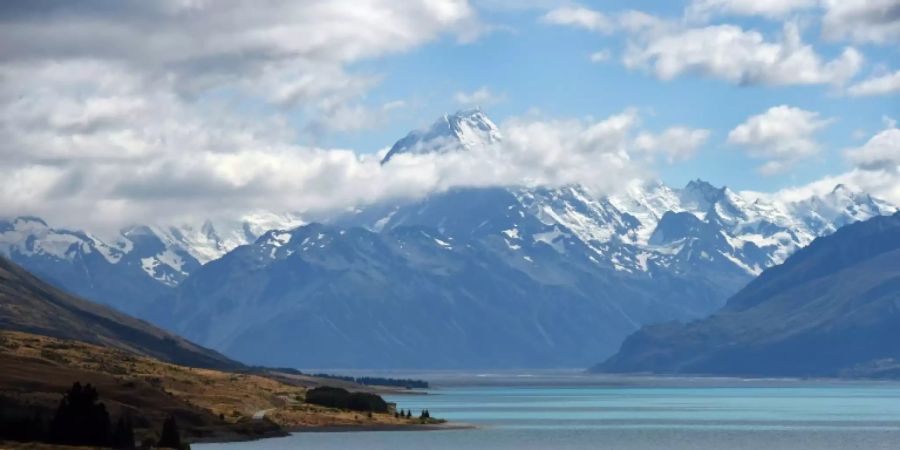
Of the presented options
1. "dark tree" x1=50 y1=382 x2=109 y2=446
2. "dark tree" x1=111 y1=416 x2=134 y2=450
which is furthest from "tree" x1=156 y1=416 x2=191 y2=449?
"dark tree" x1=50 y1=382 x2=109 y2=446

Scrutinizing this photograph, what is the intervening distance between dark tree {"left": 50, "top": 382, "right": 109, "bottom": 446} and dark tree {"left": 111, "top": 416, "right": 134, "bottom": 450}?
1.35 m

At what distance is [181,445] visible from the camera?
178m

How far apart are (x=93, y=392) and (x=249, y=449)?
104 ft

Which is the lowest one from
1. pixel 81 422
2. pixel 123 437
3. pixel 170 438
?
pixel 123 437

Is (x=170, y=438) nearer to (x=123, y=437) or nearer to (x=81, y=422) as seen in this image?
(x=123, y=437)

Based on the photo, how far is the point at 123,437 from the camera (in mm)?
172375

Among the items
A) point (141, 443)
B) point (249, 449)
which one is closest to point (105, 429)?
point (141, 443)

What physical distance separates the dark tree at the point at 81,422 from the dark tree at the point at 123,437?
4.42 ft

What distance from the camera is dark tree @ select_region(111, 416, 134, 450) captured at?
171m

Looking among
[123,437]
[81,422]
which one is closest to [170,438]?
[123,437]

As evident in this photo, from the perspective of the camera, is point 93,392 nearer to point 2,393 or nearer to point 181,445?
point 181,445

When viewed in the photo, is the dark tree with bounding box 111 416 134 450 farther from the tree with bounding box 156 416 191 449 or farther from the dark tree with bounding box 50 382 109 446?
the tree with bounding box 156 416 191 449

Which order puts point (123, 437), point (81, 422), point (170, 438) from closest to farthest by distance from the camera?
point (81, 422)
point (123, 437)
point (170, 438)

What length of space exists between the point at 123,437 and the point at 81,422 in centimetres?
523
